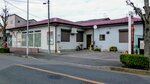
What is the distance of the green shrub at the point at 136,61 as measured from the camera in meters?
11.2

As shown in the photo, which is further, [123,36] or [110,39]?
[110,39]

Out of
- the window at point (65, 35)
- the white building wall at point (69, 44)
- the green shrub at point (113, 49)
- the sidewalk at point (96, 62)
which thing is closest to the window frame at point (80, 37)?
the white building wall at point (69, 44)

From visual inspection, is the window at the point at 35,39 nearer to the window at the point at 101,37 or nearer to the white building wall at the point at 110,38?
the white building wall at the point at 110,38

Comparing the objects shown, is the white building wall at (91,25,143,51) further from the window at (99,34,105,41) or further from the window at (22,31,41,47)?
the window at (22,31,41,47)

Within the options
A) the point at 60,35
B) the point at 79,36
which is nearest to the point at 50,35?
the point at 60,35

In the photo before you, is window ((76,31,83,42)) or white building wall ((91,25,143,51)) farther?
window ((76,31,83,42))

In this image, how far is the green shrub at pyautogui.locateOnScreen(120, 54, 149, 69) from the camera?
11180mm

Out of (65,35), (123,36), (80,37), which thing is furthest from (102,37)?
(65,35)

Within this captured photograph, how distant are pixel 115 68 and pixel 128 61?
0.89 metres

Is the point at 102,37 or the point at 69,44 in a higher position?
the point at 102,37

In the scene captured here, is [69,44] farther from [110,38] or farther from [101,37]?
[110,38]

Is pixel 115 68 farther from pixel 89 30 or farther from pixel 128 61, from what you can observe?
pixel 89 30

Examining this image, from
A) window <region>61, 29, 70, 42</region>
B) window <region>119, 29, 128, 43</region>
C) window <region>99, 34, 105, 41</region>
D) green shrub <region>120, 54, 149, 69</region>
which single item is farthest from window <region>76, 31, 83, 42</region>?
green shrub <region>120, 54, 149, 69</region>

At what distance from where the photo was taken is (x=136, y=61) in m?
11.5
